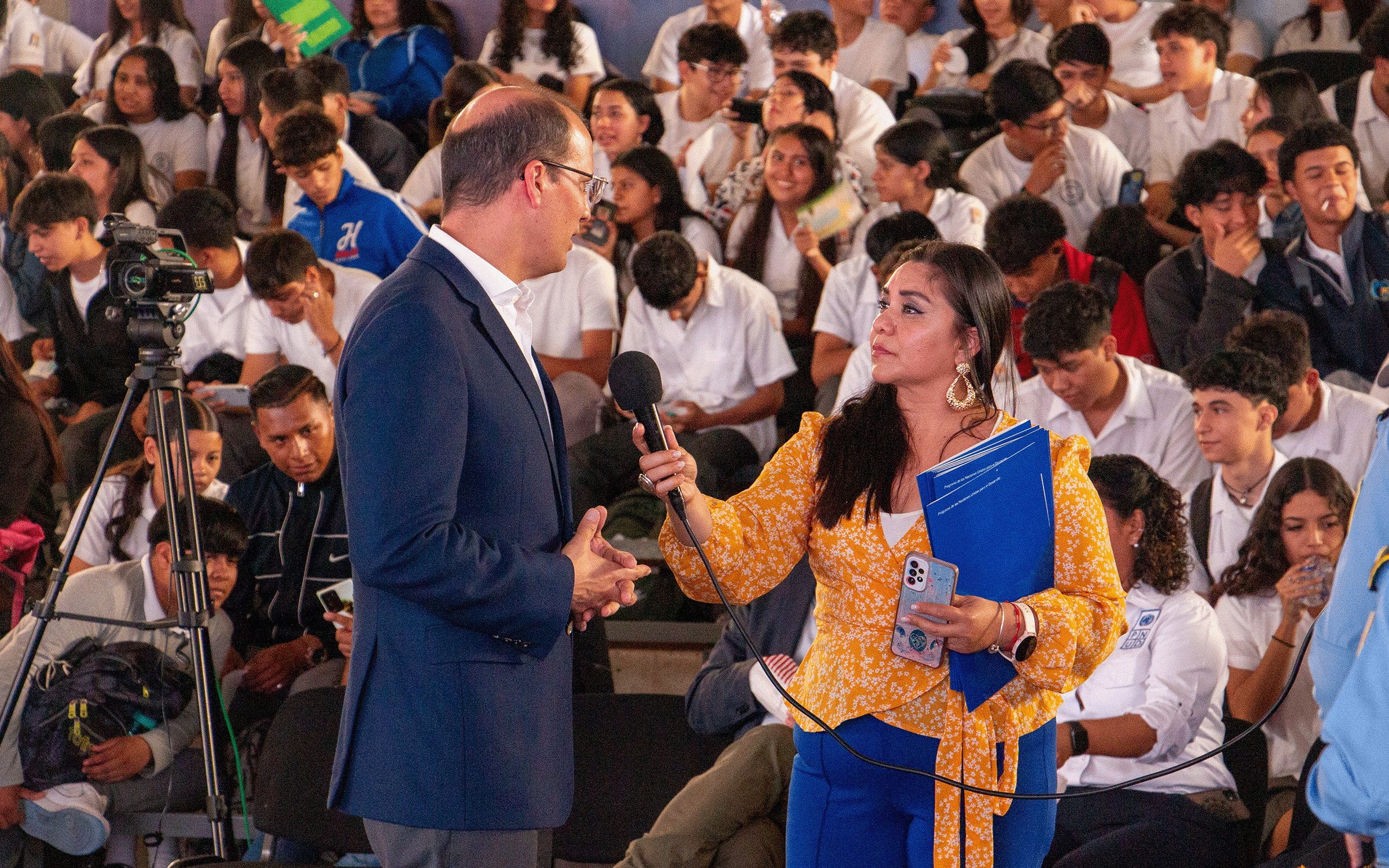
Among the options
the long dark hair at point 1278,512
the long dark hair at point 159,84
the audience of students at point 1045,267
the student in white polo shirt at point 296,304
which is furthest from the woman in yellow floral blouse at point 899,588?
the long dark hair at point 159,84

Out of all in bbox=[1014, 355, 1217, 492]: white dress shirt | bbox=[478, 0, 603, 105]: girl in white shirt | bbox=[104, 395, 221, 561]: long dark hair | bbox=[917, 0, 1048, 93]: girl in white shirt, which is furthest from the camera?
bbox=[478, 0, 603, 105]: girl in white shirt

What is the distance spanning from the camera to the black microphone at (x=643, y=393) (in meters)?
1.96

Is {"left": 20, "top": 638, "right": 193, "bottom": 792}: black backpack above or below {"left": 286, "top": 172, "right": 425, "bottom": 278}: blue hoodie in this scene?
below

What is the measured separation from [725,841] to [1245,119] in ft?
14.2

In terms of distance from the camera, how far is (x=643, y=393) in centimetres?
196

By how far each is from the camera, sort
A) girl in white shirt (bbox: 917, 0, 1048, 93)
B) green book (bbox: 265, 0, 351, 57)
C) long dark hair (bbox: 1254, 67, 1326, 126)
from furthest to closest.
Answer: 1. green book (bbox: 265, 0, 351, 57)
2. girl in white shirt (bbox: 917, 0, 1048, 93)
3. long dark hair (bbox: 1254, 67, 1326, 126)

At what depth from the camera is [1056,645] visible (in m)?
1.99

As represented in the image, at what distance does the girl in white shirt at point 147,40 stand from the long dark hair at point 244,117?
36.6 inches

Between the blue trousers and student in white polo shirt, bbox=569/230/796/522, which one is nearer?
the blue trousers

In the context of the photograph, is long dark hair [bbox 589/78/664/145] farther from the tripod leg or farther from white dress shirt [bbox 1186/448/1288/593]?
the tripod leg

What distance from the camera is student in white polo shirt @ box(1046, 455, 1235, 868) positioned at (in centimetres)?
299

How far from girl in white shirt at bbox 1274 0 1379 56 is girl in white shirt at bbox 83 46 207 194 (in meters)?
5.55

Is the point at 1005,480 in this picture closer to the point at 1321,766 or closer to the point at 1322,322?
the point at 1321,766

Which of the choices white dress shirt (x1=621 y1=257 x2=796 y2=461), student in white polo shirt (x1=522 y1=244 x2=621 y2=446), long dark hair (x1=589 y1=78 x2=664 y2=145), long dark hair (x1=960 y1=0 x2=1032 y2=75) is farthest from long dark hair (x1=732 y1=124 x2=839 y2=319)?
long dark hair (x1=960 y1=0 x2=1032 y2=75)
